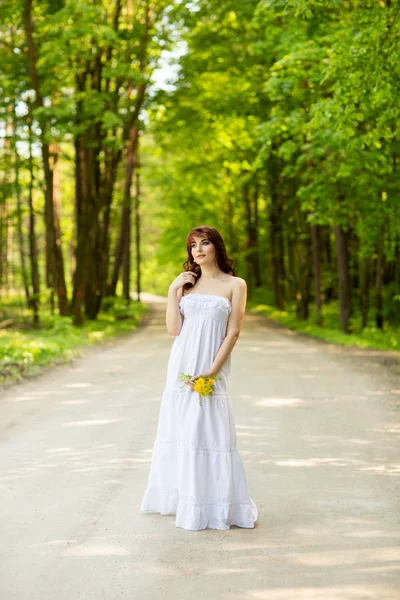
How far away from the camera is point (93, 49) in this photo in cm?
2797

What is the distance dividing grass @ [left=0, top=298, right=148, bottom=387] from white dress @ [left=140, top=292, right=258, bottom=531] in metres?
7.99

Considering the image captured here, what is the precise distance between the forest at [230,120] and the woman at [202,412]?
6235 mm

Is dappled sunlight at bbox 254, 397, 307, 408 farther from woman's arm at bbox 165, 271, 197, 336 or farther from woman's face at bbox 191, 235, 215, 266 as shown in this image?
woman's face at bbox 191, 235, 215, 266

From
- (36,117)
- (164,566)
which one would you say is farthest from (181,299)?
(36,117)

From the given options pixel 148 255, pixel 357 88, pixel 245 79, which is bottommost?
pixel 148 255

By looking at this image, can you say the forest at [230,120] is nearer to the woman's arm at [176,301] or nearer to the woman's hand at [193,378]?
the woman's arm at [176,301]

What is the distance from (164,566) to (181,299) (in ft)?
6.78

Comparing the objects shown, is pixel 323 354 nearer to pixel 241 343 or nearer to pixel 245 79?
pixel 241 343

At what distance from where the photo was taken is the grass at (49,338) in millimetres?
14930

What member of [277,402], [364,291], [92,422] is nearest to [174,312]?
[92,422]

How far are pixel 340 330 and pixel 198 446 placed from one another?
19219 millimetres

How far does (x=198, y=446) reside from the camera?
19.5ft

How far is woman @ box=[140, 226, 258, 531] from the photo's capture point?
19.3 feet

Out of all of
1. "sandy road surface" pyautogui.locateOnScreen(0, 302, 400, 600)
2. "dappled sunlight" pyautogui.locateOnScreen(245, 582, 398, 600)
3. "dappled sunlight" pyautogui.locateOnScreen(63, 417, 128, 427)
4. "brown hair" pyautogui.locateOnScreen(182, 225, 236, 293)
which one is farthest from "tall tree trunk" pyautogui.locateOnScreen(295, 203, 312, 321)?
"dappled sunlight" pyautogui.locateOnScreen(245, 582, 398, 600)
